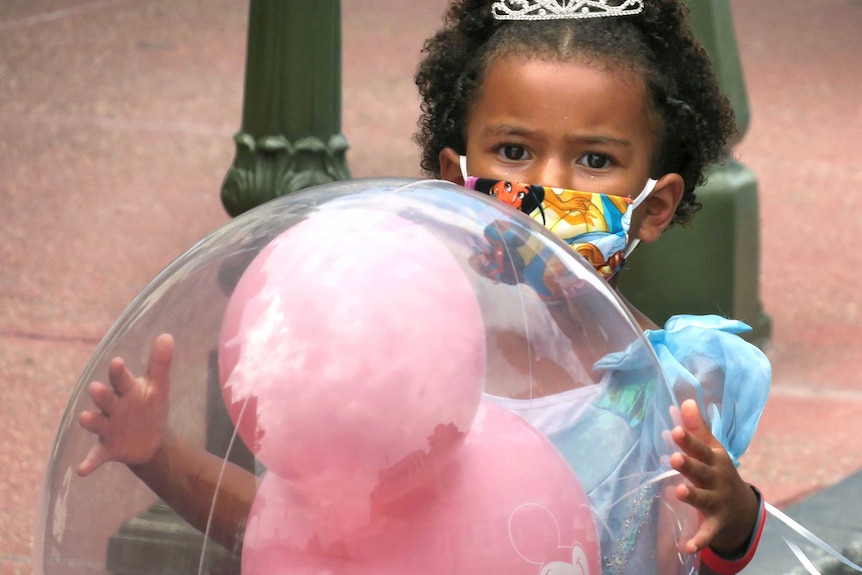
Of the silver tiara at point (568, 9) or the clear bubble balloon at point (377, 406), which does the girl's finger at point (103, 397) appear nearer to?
the clear bubble balloon at point (377, 406)

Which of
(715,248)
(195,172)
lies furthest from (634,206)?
(195,172)

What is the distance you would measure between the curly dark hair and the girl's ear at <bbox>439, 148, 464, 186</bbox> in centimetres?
6

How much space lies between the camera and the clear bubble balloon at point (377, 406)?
1.93m

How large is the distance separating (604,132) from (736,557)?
847 millimetres

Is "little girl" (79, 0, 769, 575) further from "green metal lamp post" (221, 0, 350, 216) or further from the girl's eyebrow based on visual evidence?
"green metal lamp post" (221, 0, 350, 216)

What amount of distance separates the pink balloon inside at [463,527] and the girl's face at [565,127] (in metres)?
0.89

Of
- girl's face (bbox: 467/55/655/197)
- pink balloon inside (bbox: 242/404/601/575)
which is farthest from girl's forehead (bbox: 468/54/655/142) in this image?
pink balloon inside (bbox: 242/404/601/575)

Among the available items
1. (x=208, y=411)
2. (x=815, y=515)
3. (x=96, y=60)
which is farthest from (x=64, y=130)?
(x=208, y=411)

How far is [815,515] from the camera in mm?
3977

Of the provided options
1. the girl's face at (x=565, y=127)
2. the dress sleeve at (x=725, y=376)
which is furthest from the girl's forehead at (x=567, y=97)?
the dress sleeve at (x=725, y=376)

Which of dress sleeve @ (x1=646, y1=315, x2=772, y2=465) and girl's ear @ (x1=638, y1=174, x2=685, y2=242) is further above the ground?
girl's ear @ (x1=638, y1=174, x2=685, y2=242)

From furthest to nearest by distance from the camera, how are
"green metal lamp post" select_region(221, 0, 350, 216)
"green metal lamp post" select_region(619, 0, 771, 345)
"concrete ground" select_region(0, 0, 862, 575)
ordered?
1. "concrete ground" select_region(0, 0, 862, 575)
2. "green metal lamp post" select_region(619, 0, 771, 345)
3. "green metal lamp post" select_region(221, 0, 350, 216)

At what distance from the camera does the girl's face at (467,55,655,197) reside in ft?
9.29

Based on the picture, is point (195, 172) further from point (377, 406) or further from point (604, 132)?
point (377, 406)
